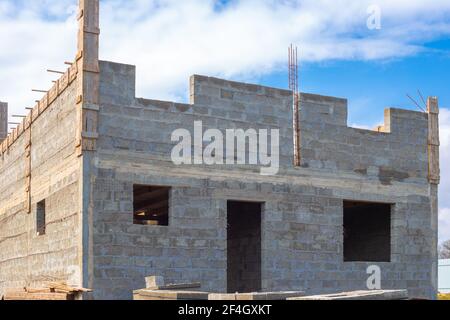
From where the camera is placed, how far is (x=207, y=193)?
19.4m

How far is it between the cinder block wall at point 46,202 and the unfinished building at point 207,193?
67 mm

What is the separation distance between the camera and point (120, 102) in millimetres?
18547

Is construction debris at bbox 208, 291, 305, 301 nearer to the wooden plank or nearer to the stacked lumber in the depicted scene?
the stacked lumber

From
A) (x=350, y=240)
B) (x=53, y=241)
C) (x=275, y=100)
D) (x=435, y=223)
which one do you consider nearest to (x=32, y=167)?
(x=53, y=241)

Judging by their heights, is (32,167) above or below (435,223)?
above

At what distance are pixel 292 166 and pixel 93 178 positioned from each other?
20.0ft

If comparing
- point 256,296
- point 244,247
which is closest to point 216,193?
point 244,247

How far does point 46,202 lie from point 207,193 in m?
5.26

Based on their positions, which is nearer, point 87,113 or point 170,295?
point 170,295

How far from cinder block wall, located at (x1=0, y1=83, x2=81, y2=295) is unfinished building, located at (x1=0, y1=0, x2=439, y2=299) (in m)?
0.07

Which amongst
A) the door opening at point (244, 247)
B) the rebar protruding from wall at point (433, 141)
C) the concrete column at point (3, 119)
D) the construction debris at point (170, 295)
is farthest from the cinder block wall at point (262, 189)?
the concrete column at point (3, 119)

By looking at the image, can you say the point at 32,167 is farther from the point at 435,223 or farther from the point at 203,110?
the point at 435,223

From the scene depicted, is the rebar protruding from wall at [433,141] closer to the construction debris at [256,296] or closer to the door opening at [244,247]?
the door opening at [244,247]

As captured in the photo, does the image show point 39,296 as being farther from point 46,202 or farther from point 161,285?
point 161,285
